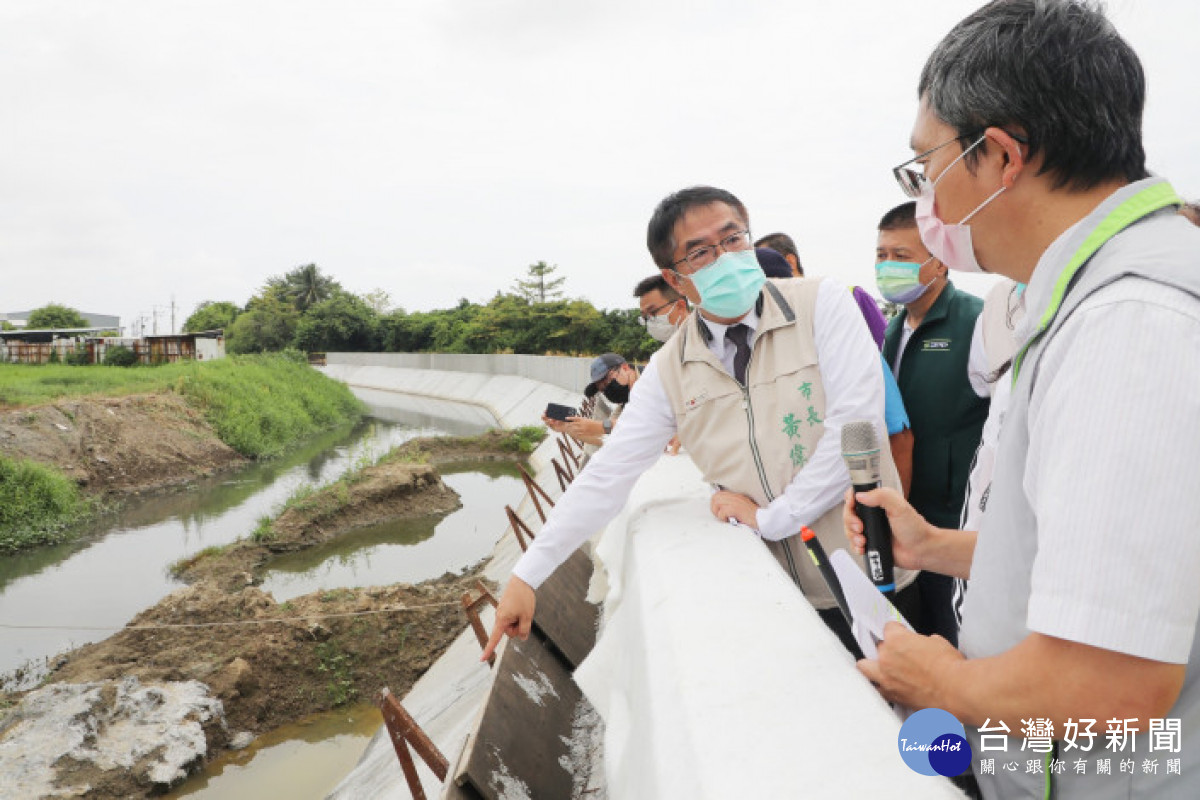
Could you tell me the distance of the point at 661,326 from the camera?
5.02 m

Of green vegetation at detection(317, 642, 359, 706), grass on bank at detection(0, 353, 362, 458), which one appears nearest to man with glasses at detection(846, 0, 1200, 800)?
green vegetation at detection(317, 642, 359, 706)

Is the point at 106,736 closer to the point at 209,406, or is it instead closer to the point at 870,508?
the point at 870,508

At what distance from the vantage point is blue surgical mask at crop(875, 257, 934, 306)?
2775 millimetres

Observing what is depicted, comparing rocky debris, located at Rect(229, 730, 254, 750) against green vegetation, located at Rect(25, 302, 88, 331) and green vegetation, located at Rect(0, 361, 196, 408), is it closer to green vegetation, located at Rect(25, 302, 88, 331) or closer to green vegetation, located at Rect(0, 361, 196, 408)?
green vegetation, located at Rect(0, 361, 196, 408)

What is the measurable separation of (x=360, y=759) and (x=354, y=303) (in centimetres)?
5875

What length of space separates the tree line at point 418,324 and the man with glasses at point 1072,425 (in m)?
27.7

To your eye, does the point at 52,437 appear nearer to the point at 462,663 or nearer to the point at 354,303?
the point at 462,663

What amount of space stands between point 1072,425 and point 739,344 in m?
1.56

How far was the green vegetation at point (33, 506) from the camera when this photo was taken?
483 inches

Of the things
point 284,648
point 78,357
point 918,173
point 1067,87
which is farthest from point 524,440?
point 78,357

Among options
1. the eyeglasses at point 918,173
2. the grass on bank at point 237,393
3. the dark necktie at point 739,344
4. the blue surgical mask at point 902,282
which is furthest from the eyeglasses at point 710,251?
the grass on bank at point 237,393

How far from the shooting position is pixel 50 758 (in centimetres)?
507

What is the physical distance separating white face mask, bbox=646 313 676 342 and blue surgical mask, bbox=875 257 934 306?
212 centimetres

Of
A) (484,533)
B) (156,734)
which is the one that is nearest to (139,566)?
(484,533)
